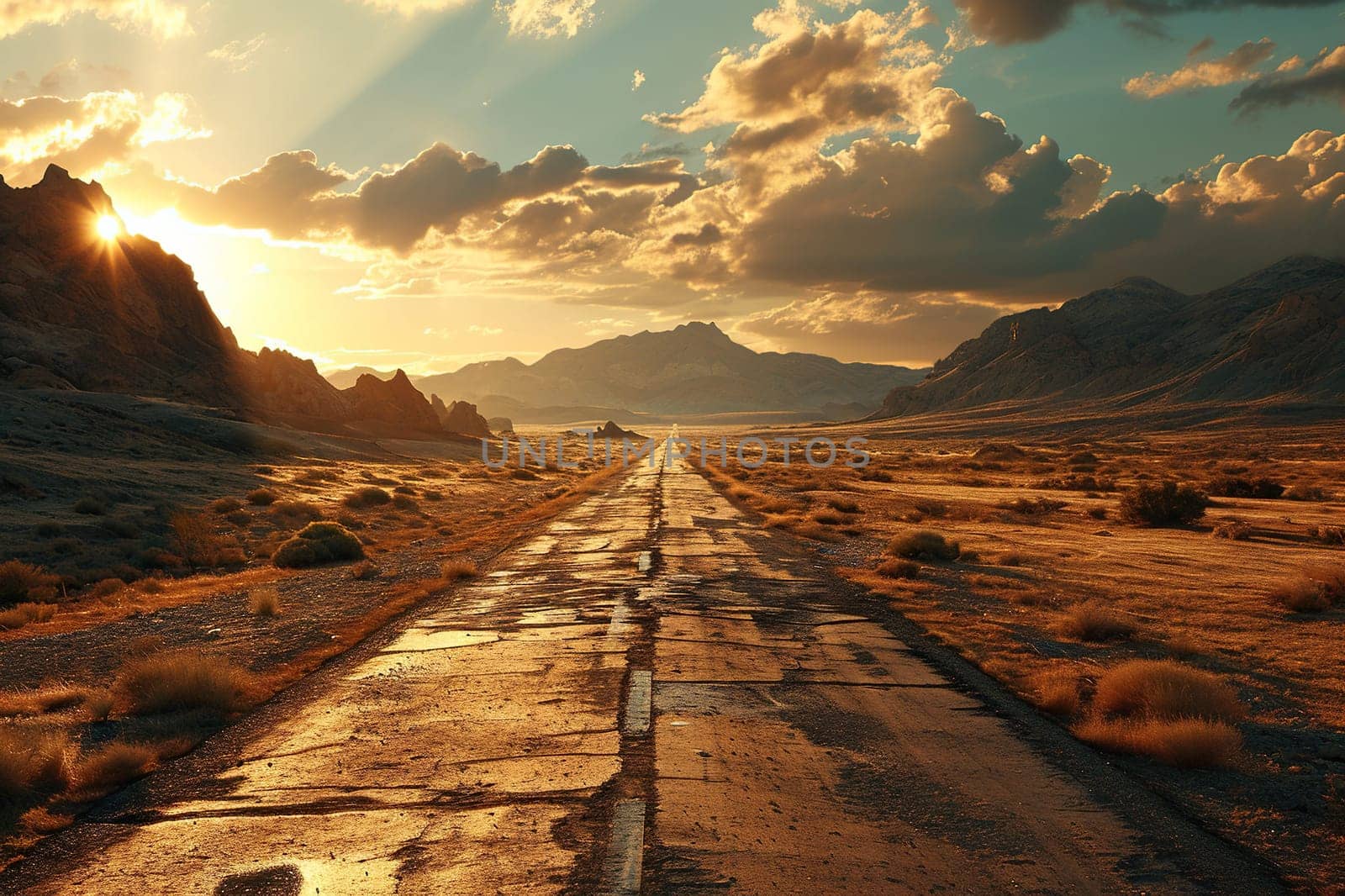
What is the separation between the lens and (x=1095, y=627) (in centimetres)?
1245

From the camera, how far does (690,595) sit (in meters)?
15.7

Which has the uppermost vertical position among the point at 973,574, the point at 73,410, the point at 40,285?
the point at 40,285

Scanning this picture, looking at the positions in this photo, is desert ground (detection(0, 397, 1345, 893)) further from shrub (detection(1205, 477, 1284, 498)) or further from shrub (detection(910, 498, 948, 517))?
shrub (detection(1205, 477, 1284, 498))

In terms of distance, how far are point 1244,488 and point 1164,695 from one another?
37865 mm

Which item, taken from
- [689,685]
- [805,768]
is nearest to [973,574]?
[689,685]

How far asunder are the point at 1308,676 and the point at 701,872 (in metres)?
9.16

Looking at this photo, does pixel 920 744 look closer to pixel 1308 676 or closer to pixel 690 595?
pixel 1308 676

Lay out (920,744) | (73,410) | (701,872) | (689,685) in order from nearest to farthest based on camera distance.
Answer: (701,872) < (920,744) < (689,685) < (73,410)

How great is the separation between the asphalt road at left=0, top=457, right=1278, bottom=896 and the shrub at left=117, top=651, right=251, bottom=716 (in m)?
0.53

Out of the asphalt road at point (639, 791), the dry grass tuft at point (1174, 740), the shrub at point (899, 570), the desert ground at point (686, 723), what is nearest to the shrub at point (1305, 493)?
the desert ground at point (686, 723)

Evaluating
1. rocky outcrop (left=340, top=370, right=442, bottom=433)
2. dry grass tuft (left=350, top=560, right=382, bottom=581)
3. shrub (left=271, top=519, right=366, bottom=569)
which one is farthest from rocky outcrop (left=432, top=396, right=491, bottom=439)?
dry grass tuft (left=350, top=560, right=382, bottom=581)

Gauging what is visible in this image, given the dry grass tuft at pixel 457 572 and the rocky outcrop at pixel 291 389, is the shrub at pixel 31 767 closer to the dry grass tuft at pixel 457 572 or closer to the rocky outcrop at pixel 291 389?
the dry grass tuft at pixel 457 572

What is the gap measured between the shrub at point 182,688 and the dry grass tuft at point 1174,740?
851 centimetres

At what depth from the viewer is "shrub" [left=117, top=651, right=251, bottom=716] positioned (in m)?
9.04
